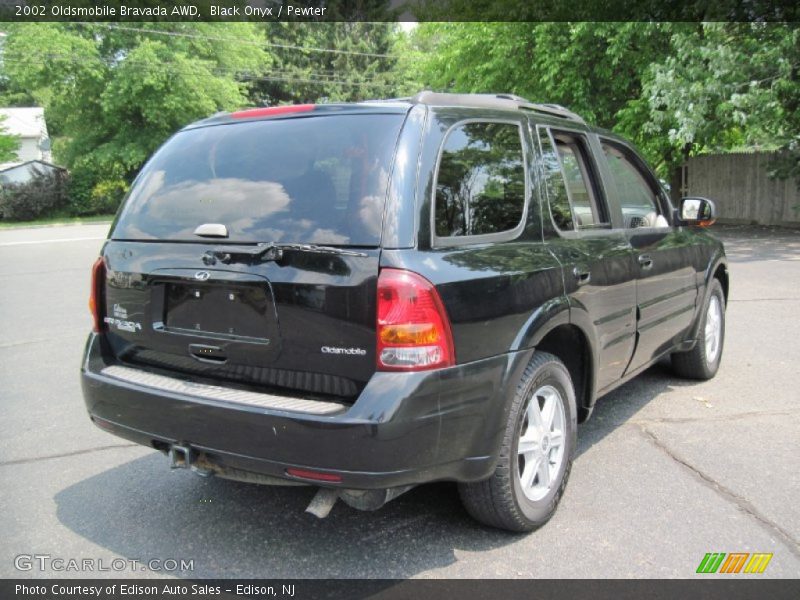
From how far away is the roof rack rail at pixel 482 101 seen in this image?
3.00 m

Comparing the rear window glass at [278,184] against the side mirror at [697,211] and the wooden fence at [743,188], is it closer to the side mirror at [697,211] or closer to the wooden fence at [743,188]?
the side mirror at [697,211]

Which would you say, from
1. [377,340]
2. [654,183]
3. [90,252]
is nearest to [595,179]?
[654,183]

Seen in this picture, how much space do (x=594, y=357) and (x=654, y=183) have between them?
1835 millimetres

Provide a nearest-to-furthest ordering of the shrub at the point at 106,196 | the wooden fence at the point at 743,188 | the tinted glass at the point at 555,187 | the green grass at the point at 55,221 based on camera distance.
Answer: the tinted glass at the point at 555,187, the wooden fence at the point at 743,188, the green grass at the point at 55,221, the shrub at the point at 106,196

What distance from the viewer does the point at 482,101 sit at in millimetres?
3281

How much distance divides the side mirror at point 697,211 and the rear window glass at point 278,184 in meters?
2.82

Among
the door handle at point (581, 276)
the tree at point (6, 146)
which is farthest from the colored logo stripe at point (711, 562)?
the tree at point (6, 146)

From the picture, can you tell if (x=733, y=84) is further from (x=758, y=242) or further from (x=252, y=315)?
(x=252, y=315)

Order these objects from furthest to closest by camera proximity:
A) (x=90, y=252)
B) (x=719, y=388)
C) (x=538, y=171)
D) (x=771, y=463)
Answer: (x=90, y=252)
(x=719, y=388)
(x=771, y=463)
(x=538, y=171)

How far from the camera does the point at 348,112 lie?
9.78ft

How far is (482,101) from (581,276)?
97 cm

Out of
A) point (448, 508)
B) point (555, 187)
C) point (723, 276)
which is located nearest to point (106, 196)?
point (723, 276)

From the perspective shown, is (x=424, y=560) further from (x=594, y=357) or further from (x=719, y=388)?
(x=719, y=388)

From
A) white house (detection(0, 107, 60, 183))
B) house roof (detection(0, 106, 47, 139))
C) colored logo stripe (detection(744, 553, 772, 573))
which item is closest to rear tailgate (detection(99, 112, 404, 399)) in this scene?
colored logo stripe (detection(744, 553, 772, 573))
